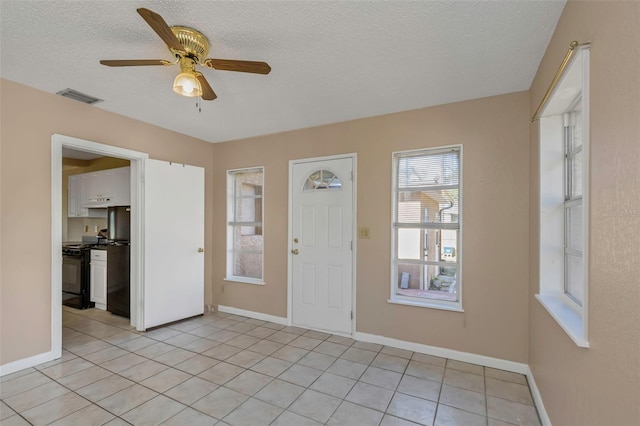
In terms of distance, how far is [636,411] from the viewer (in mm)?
896

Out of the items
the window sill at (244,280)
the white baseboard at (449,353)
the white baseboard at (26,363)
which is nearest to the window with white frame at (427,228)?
the white baseboard at (449,353)

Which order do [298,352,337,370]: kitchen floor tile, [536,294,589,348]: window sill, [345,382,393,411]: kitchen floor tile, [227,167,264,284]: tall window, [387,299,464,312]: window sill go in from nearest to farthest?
[536,294,589,348]: window sill
[345,382,393,411]: kitchen floor tile
[298,352,337,370]: kitchen floor tile
[387,299,464,312]: window sill
[227,167,264,284]: tall window

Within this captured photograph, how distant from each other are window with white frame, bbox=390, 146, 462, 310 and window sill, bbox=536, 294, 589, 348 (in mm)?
902

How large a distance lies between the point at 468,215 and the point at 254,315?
2986mm

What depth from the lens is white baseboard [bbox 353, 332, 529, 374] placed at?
2.62 meters

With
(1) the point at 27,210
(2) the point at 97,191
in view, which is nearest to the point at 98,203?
(2) the point at 97,191

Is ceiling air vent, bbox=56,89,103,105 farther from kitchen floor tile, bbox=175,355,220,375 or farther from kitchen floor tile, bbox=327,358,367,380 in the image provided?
kitchen floor tile, bbox=327,358,367,380


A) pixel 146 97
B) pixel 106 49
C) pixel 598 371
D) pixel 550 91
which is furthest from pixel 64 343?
pixel 550 91

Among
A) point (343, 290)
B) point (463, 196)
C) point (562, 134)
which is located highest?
point (562, 134)

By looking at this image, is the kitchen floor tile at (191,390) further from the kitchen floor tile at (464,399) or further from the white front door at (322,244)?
the kitchen floor tile at (464,399)

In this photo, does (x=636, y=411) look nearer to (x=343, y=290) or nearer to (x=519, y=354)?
(x=519, y=354)

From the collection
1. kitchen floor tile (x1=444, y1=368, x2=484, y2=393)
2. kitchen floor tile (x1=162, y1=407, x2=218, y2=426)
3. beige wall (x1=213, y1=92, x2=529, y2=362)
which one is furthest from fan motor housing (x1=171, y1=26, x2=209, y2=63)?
kitchen floor tile (x1=444, y1=368, x2=484, y2=393)

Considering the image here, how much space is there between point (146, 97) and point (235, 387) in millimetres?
2782

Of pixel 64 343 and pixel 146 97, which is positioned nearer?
pixel 146 97
